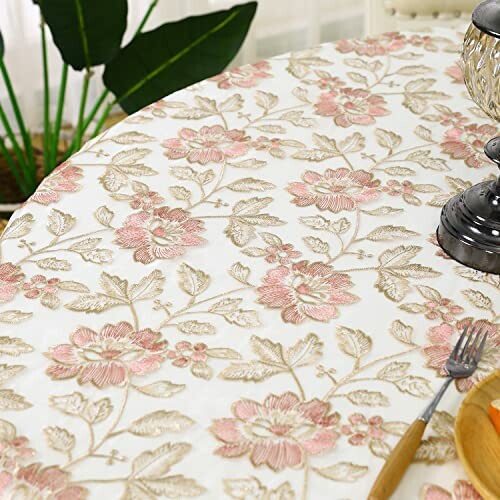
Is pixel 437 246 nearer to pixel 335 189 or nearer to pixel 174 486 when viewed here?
pixel 335 189

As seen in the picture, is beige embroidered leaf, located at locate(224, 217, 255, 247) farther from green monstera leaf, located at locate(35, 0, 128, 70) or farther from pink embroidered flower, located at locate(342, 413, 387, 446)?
green monstera leaf, located at locate(35, 0, 128, 70)

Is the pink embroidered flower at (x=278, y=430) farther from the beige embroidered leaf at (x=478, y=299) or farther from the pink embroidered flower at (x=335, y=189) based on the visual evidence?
the pink embroidered flower at (x=335, y=189)

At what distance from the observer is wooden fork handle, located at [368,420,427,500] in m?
0.78

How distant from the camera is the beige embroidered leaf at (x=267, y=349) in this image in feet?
3.08

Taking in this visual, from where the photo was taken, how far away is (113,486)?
0.79m

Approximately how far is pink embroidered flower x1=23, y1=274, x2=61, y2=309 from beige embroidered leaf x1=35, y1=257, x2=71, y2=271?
0.02 m

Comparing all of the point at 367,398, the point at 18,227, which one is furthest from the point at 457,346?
the point at 18,227

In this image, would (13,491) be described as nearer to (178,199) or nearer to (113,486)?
(113,486)

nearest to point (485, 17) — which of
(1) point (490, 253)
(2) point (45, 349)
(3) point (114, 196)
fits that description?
(1) point (490, 253)

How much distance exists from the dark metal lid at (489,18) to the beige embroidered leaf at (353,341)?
374 mm

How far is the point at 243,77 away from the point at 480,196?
0.52 metres

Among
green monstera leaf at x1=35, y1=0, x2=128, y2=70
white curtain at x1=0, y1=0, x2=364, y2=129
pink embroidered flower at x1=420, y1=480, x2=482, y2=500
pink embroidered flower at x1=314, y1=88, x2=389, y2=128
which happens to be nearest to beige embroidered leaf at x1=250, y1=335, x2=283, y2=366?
pink embroidered flower at x1=420, y1=480, x2=482, y2=500

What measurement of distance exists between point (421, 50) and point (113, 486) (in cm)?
108

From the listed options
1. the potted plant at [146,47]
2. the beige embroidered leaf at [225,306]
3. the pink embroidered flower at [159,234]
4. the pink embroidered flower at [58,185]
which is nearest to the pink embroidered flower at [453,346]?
the beige embroidered leaf at [225,306]
